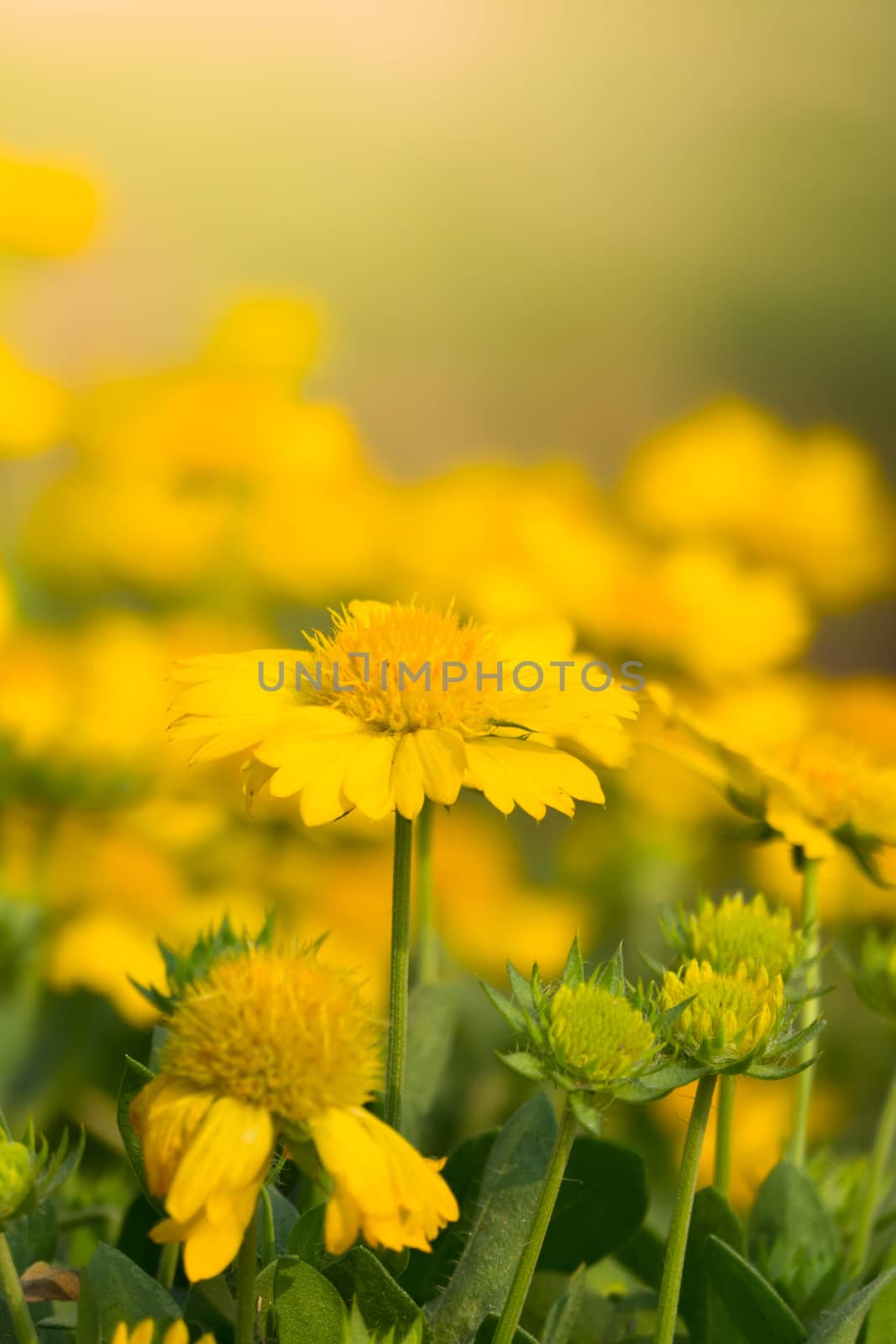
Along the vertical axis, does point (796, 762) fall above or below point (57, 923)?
above

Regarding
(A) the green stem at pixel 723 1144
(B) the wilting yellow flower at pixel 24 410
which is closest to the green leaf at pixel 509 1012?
(A) the green stem at pixel 723 1144

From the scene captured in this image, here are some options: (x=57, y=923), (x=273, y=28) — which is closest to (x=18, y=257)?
(x=273, y=28)

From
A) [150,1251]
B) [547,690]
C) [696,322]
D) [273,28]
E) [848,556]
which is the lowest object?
[150,1251]

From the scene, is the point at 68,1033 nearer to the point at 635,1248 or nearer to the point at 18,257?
the point at 635,1248

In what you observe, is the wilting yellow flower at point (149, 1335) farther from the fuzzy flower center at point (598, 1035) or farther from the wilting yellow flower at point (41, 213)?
the wilting yellow flower at point (41, 213)

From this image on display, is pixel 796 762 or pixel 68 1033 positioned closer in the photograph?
pixel 796 762

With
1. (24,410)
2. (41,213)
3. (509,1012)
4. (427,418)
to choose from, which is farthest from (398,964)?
(427,418)
